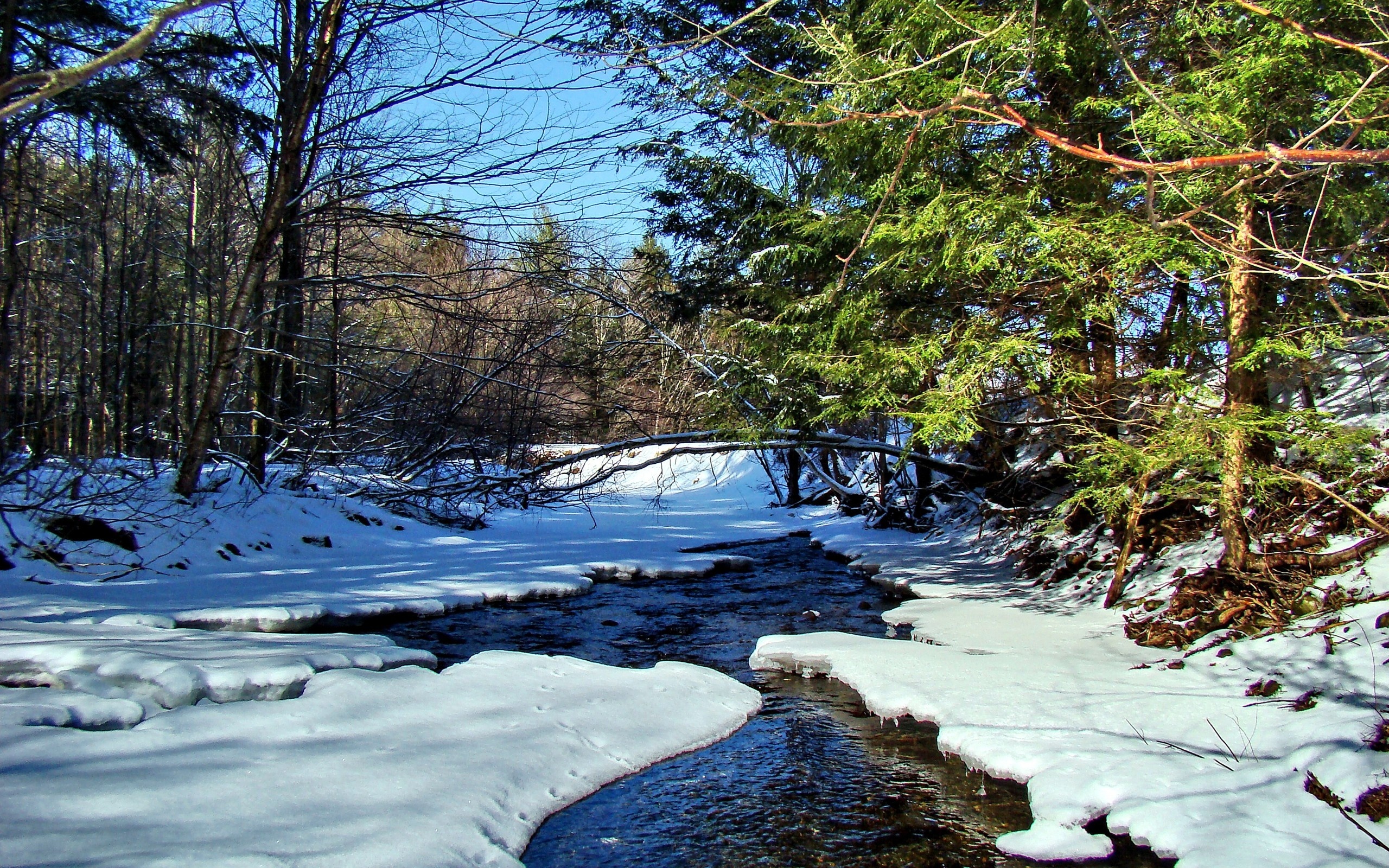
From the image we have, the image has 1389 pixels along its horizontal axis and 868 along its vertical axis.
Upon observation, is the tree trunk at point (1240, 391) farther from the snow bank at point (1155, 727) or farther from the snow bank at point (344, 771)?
the snow bank at point (344, 771)

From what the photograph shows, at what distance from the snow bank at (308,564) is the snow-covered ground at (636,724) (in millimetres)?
77

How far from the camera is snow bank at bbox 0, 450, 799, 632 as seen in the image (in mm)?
7016

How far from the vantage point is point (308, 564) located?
10031mm

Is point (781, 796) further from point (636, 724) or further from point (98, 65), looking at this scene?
point (98, 65)

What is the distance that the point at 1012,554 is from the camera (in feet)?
34.9

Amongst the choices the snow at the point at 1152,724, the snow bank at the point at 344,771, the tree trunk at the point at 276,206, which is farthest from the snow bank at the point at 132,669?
the tree trunk at the point at 276,206

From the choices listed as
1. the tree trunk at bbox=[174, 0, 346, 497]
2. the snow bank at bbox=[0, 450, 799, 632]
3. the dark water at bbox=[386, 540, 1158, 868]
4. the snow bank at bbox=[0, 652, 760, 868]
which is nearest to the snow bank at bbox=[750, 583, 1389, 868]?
the dark water at bbox=[386, 540, 1158, 868]

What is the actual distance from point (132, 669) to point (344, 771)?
5.16 ft

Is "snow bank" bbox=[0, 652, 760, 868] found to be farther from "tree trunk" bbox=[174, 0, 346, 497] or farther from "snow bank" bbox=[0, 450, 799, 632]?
"tree trunk" bbox=[174, 0, 346, 497]

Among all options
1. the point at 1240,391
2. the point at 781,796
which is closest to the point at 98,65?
the point at 781,796

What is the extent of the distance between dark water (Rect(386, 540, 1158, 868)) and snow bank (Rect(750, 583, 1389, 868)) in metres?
0.16

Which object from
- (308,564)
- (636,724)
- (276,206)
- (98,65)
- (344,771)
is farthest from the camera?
(308,564)

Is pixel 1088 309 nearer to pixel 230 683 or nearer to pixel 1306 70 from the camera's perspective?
pixel 1306 70

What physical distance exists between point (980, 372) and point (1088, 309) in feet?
3.10
